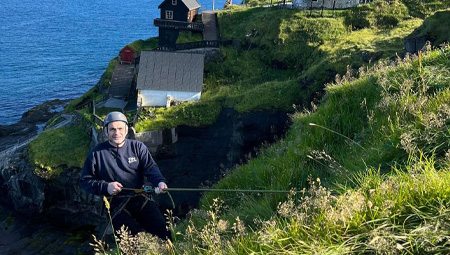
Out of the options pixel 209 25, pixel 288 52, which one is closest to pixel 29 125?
pixel 209 25

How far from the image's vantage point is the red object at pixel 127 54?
3834cm

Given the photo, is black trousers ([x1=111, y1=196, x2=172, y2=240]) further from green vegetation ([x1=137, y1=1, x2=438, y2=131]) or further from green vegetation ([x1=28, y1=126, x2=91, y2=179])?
green vegetation ([x1=28, y1=126, x2=91, y2=179])

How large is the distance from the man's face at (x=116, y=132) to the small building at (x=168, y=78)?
21.9m

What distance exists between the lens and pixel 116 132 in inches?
259

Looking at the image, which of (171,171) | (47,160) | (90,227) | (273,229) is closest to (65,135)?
(47,160)

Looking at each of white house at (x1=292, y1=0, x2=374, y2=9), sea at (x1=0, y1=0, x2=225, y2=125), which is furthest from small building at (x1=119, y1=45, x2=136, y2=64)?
white house at (x1=292, y1=0, x2=374, y2=9)

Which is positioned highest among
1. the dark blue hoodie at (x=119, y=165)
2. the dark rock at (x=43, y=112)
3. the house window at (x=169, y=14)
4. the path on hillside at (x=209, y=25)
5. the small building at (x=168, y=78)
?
the house window at (x=169, y=14)

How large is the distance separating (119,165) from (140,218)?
3.75 feet

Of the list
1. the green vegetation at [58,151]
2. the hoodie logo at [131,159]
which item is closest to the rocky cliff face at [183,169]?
the green vegetation at [58,151]

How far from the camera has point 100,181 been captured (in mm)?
6375

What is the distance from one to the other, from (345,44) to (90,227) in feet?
79.0

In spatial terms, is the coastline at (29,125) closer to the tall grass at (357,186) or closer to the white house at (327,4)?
the white house at (327,4)

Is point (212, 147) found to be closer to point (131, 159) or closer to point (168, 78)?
point (168, 78)

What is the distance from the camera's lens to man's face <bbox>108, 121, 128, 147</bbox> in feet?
21.6
